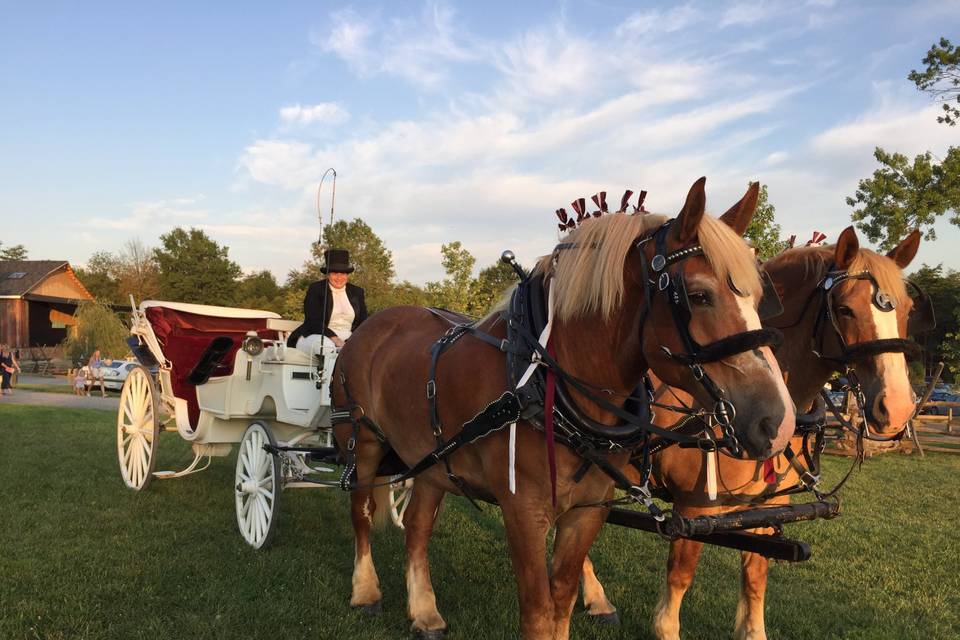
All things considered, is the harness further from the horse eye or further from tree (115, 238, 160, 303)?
tree (115, 238, 160, 303)

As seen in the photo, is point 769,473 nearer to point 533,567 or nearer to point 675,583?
point 675,583

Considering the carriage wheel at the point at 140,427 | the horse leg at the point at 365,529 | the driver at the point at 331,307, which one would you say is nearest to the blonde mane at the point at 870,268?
the horse leg at the point at 365,529

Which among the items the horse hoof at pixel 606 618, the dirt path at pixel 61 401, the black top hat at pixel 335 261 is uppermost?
the black top hat at pixel 335 261

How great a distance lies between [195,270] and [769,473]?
61548mm

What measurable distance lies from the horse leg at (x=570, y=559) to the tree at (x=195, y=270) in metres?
57.4

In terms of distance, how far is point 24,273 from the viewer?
1962 inches

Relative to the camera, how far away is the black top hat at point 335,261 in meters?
5.90

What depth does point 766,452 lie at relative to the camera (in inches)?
81.8

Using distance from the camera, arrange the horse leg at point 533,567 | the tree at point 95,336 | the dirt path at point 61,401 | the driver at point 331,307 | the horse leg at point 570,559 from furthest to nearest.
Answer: the tree at point 95,336 < the dirt path at point 61,401 < the driver at point 331,307 < the horse leg at point 570,559 < the horse leg at point 533,567

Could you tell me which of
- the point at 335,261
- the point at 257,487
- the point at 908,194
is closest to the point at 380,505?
the point at 257,487

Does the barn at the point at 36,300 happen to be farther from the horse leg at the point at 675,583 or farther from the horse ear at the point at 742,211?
the horse ear at the point at 742,211

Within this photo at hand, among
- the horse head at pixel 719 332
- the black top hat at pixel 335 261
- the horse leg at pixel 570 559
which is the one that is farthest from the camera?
the black top hat at pixel 335 261

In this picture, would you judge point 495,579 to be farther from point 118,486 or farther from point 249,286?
point 249,286

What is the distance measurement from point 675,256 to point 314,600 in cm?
334
